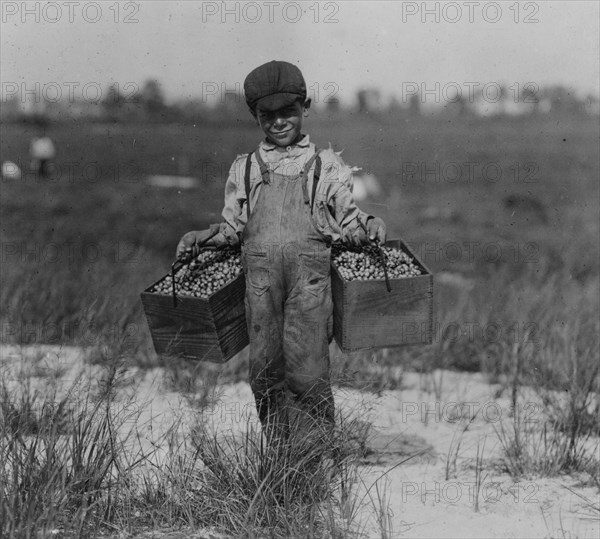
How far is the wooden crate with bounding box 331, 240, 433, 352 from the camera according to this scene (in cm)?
350

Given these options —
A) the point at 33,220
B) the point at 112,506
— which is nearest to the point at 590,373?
the point at 112,506

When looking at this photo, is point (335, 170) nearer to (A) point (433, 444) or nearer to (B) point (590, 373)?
(A) point (433, 444)

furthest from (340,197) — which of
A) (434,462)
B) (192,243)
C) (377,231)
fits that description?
(434,462)

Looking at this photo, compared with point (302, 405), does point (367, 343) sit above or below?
above

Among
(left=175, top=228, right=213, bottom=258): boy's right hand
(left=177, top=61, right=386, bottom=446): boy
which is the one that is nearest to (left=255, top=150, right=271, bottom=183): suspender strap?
(left=177, top=61, right=386, bottom=446): boy

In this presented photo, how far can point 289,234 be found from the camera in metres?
3.55

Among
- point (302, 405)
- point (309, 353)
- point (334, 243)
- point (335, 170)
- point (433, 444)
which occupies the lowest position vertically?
point (433, 444)

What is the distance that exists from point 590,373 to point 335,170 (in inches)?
81.1

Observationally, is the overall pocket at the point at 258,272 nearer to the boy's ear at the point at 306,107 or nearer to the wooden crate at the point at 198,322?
the wooden crate at the point at 198,322

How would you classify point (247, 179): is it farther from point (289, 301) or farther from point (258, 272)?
point (289, 301)

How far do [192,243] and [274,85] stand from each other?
735 millimetres

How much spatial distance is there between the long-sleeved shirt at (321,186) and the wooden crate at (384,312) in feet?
0.69

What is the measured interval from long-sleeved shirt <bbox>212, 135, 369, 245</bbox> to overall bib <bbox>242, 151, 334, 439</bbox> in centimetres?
3

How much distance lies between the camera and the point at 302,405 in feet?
12.2
